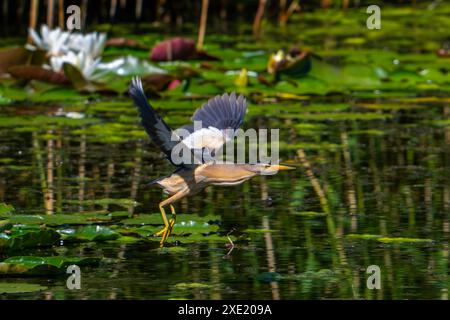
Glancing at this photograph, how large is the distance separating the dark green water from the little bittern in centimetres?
32

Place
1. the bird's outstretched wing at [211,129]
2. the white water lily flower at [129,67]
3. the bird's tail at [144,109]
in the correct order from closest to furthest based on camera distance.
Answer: the bird's tail at [144,109]
the bird's outstretched wing at [211,129]
the white water lily flower at [129,67]

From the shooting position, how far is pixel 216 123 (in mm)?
6719

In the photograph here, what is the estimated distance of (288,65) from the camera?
470 inches

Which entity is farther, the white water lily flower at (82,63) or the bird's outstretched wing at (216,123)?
the white water lily flower at (82,63)

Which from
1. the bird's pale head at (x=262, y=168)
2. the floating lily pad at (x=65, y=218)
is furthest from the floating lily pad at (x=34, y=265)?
the bird's pale head at (x=262, y=168)

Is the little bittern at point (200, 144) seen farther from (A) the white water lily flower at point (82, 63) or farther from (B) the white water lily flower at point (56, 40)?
(B) the white water lily flower at point (56, 40)

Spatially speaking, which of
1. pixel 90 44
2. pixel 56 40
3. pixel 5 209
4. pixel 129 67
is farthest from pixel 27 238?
pixel 56 40

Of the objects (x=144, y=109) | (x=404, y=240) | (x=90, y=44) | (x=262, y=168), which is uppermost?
(x=90, y=44)

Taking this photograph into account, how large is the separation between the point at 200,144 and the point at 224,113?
0.78 feet

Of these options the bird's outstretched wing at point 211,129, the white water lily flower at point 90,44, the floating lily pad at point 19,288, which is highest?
the white water lily flower at point 90,44

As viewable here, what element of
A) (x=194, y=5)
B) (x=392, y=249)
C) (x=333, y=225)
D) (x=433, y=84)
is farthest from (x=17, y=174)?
(x=194, y=5)

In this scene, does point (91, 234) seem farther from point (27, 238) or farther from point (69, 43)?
point (69, 43)

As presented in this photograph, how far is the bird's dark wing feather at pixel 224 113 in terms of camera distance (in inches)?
263

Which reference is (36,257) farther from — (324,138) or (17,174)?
(324,138)
